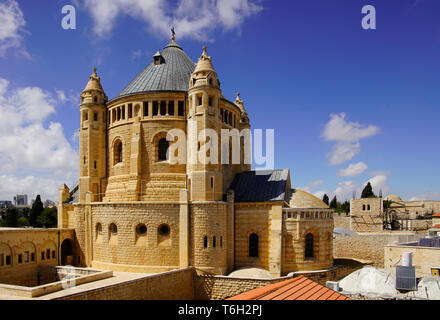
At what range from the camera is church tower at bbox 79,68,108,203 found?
33125mm

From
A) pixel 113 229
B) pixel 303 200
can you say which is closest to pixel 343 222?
pixel 303 200

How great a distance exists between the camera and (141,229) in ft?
93.4

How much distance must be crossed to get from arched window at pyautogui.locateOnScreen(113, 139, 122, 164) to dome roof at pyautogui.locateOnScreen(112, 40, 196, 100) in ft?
13.9

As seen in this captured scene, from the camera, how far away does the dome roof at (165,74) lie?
3162 cm

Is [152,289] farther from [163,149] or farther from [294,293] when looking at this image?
[163,149]

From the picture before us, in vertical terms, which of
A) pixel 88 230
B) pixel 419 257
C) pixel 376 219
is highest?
pixel 88 230

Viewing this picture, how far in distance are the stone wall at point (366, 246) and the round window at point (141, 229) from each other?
76.2ft

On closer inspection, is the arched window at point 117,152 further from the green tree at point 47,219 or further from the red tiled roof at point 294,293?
the green tree at point 47,219

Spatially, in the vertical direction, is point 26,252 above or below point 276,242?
below

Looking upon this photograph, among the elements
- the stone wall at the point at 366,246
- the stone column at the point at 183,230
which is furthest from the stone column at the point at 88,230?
the stone wall at the point at 366,246

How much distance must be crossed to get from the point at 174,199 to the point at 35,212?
44006 mm

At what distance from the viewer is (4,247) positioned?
26.2 metres

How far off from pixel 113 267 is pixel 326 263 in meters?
17.2
